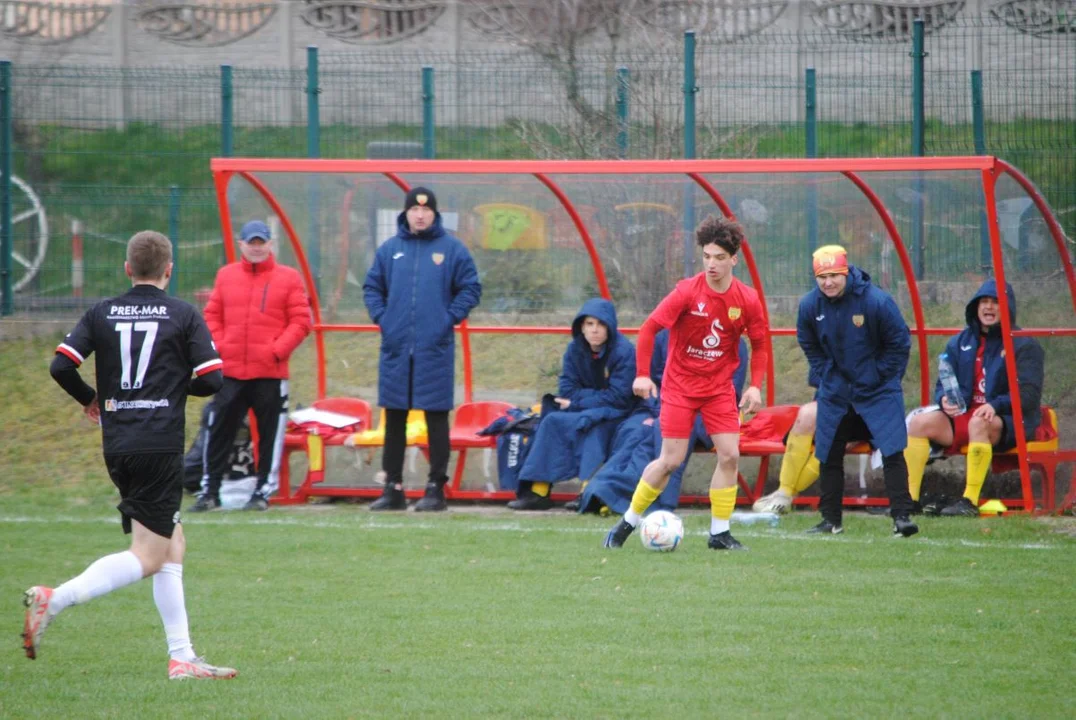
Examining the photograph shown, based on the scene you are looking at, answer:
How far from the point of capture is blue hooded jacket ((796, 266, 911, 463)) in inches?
315

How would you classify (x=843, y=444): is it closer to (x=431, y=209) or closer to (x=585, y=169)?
(x=585, y=169)

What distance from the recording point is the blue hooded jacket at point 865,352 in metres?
8.01

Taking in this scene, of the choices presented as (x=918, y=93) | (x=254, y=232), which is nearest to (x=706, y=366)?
(x=254, y=232)

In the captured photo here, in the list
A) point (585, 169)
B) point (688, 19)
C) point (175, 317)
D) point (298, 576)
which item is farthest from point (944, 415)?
point (688, 19)

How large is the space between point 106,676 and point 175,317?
1337mm

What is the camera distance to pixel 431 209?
9.50 metres

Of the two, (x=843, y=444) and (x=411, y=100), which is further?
(x=411, y=100)

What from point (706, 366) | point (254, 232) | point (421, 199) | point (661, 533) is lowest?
point (661, 533)

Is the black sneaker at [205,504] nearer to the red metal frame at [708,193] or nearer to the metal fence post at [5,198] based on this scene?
the red metal frame at [708,193]

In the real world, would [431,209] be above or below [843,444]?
above

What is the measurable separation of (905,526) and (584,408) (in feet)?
8.10

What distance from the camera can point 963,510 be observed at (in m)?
8.85

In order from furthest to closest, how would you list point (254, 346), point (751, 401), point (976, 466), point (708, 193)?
1. point (708, 193)
2. point (254, 346)
3. point (976, 466)
4. point (751, 401)

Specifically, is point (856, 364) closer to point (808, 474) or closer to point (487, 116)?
point (808, 474)
